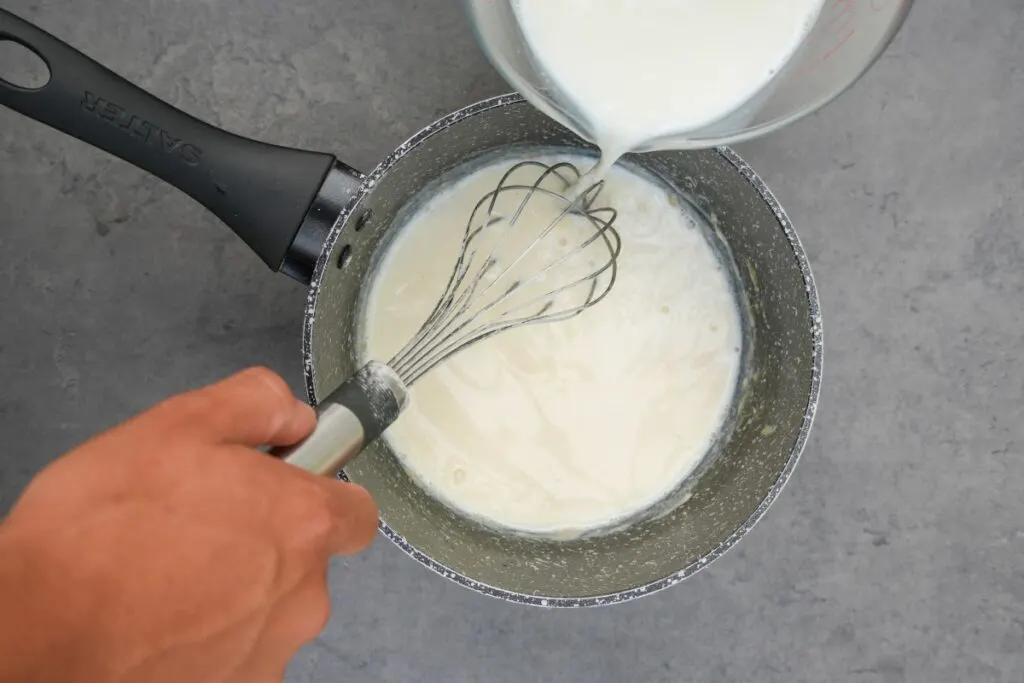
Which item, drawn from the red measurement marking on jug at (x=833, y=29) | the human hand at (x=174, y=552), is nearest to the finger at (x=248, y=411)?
the human hand at (x=174, y=552)

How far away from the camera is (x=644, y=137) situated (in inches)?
20.2

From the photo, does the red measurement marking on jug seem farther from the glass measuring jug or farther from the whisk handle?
the whisk handle

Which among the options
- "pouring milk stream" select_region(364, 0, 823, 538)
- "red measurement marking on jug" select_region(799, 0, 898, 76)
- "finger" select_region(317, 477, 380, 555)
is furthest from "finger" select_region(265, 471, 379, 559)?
"red measurement marking on jug" select_region(799, 0, 898, 76)

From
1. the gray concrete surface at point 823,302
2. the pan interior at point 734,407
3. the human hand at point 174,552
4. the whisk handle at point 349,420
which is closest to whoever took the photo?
the human hand at point 174,552

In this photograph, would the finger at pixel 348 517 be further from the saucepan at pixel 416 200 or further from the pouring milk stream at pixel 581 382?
the pouring milk stream at pixel 581 382

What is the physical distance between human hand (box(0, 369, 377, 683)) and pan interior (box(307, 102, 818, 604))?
15 cm

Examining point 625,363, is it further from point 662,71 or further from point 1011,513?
point 1011,513

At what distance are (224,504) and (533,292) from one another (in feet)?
1.16

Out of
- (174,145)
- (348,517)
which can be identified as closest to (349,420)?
(348,517)

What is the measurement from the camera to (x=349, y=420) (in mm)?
470

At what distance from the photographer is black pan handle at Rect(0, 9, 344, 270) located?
0.52 meters

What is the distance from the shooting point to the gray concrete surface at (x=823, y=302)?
713 mm

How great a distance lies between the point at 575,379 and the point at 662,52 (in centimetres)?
29

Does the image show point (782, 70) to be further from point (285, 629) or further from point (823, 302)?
point (285, 629)
